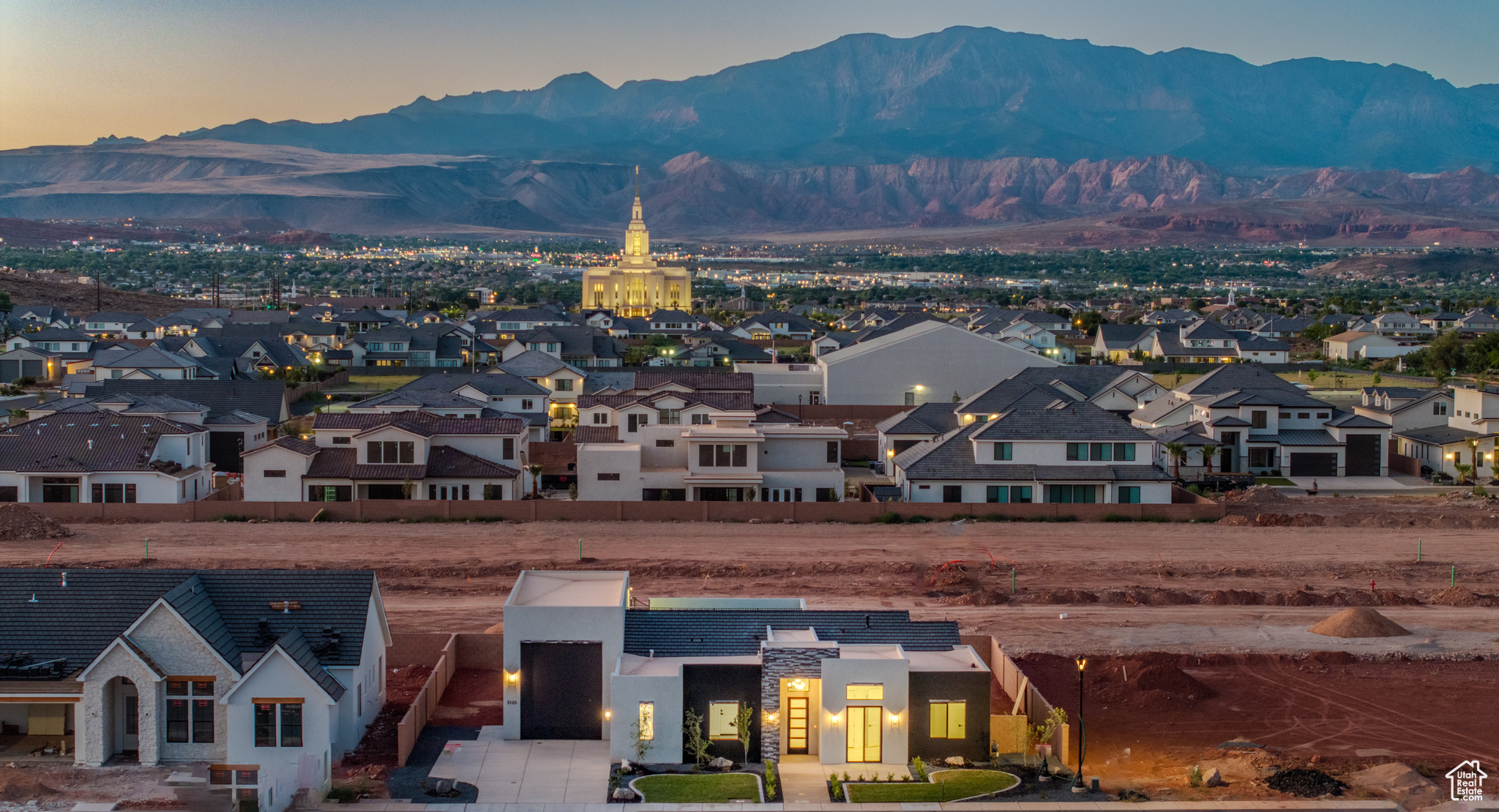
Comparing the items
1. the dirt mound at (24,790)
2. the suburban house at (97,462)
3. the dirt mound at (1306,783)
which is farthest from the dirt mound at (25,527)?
the dirt mound at (1306,783)

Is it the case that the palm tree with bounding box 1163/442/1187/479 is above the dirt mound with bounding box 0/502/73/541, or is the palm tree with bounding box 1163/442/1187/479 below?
above

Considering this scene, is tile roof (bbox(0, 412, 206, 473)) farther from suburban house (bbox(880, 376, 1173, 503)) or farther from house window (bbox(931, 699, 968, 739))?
house window (bbox(931, 699, 968, 739))

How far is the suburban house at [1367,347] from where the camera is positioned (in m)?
97.1

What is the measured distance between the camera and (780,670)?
Answer: 22.8 metres

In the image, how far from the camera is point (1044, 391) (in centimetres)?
5400

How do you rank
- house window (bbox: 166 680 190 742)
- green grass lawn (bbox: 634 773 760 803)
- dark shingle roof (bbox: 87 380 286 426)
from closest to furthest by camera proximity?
green grass lawn (bbox: 634 773 760 803)
house window (bbox: 166 680 190 742)
dark shingle roof (bbox: 87 380 286 426)

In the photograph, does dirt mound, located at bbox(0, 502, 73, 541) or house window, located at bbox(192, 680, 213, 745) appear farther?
dirt mound, located at bbox(0, 502, 73, 541)

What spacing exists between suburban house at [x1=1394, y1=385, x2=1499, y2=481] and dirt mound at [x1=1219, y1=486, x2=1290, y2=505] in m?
8.52

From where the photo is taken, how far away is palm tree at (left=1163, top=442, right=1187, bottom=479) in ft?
167

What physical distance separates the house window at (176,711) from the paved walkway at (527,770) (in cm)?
402

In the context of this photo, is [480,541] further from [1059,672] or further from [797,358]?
[797,358]

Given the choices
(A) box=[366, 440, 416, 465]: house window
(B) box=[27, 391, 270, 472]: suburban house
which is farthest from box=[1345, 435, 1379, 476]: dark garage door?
(B) box=[27, 391, 270, 472]: suburban house

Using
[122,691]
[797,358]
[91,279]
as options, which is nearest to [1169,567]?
[122,691]

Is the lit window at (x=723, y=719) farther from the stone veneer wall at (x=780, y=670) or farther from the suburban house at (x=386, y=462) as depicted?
the suburban house at (x=386, y=462)
